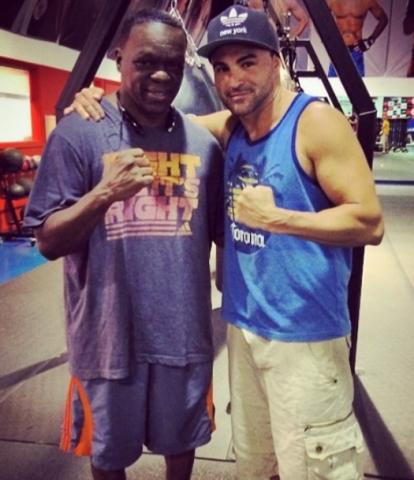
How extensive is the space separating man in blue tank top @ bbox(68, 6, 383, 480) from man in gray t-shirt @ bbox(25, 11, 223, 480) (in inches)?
4.6

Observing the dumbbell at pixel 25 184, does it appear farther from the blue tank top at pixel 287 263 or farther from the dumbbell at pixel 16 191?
the blue tank top at pixel 287 263

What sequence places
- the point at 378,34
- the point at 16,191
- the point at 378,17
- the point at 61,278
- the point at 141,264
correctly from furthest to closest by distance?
the point at 378,34, the point at 378,17, the point at 16,191, the point at 61,278, the point at 141,264

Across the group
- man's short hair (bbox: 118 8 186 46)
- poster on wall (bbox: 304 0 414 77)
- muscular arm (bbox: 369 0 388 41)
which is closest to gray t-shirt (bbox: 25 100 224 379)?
man's short hair (bbox: 118 8 186 46)

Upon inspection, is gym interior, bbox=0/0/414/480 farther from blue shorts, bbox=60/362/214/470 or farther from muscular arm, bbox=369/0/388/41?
muscular arm, bbox=369/0/388/41

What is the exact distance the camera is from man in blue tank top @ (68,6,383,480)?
1.41 m

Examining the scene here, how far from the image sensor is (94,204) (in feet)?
4.51

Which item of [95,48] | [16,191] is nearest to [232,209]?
[95,48]

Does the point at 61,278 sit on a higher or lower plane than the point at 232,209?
lower

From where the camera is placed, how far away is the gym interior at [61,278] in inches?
80.8

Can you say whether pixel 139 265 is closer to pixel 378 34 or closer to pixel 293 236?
pixel 293 236

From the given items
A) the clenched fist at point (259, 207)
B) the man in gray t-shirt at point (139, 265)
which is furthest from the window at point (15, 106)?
the clenched fist at point (259, 207)

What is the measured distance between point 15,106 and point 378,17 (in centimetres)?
746

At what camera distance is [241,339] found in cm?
163

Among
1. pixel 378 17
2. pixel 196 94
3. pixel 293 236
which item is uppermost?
pixel 378 17
